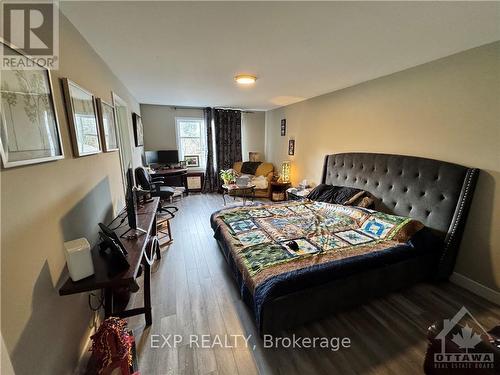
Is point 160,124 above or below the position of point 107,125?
above

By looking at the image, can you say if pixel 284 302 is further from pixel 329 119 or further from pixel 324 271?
pixel 329 119

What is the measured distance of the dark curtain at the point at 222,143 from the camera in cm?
573

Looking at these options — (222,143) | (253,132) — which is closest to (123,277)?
(222,143)

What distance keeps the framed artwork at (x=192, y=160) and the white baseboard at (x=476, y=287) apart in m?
5.61

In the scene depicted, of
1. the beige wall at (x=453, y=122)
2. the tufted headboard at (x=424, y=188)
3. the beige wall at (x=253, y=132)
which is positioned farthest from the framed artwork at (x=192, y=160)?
the tufted headboard at (x=424, y=188)

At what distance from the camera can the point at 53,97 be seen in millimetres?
1196

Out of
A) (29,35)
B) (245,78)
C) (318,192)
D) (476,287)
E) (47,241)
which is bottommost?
(476,287)

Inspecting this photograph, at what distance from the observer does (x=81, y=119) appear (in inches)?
61.2

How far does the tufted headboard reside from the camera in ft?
6.68

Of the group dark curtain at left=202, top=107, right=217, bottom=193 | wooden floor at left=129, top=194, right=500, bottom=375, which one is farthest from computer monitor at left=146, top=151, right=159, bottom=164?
wooden floor at left=129, top=194, right=500, bottom=375

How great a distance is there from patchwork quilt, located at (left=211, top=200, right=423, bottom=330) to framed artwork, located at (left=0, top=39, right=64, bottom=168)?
1.55 metres

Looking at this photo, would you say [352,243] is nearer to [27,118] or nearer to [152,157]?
[27,118]

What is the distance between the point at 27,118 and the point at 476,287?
370 centimetres

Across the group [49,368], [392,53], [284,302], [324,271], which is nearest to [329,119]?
[392,53]
